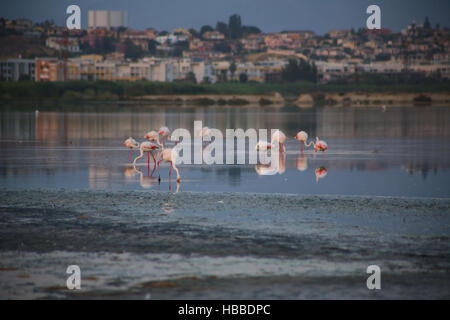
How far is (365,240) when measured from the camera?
32.8 ft

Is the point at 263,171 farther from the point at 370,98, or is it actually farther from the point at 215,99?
the point at 370,98

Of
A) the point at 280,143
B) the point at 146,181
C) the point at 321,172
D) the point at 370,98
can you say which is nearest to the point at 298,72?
the point at 370,98

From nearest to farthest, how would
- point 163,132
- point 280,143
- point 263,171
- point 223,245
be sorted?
1. point 223,245
2. point 263,171
3. point 280,143
4. point 163,132

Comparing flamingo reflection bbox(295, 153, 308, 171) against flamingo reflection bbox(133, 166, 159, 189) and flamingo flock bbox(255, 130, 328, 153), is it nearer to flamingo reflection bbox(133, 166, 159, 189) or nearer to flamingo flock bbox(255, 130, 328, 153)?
flamingo flock bbox(255, 130, 328, 153)

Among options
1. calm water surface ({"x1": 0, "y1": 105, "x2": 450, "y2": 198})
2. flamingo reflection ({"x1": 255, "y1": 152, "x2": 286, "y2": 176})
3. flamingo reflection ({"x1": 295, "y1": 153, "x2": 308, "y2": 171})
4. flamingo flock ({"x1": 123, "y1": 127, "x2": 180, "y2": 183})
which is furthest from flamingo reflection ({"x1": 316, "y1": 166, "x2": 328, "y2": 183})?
flamingo flock ({"x1": 123, "y1": 127, "x2": 180, "y2": 183})

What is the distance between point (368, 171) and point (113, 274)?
10993mm

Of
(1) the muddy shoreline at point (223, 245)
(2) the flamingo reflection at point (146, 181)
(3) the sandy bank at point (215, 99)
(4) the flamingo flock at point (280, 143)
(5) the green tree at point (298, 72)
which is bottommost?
(1) the muddy shoreline at point (223, 245)

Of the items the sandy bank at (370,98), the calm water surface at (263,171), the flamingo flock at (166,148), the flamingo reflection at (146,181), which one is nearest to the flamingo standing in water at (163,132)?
the flamingo flock at (166,148)

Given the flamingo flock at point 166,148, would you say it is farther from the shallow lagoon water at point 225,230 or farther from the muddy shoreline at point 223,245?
the muddy shoreline at point 223,245

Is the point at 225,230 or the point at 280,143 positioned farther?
the point at 280,143

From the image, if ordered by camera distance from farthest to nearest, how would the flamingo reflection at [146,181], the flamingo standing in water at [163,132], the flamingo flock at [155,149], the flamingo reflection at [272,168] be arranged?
the flamingo standing in water at [163,132] → the flamingo reflection at [272,168] → the flamingo flock at [155,149] → the flamingo reflection at [146,181]

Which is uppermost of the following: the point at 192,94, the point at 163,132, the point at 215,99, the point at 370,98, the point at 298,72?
the point at 298,72

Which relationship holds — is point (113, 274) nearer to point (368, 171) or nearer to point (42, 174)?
point (42, 174)

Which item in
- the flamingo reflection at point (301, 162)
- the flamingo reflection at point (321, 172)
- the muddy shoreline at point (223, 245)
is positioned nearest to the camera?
the muddy shoreline at point (223, 245)
